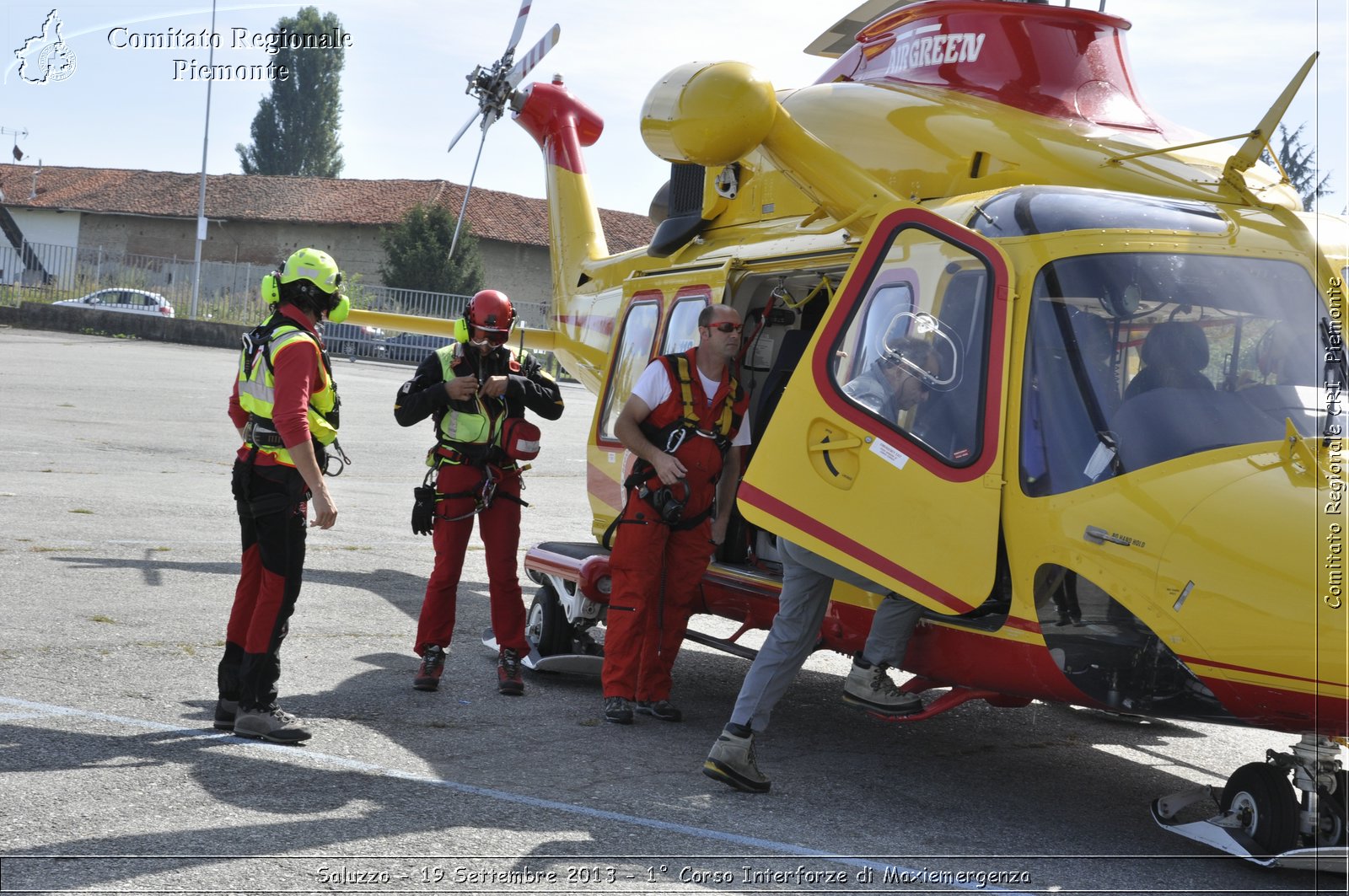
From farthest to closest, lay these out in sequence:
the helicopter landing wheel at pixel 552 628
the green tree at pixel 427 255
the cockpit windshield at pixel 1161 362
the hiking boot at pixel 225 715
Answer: the green tree at pixel 427 255 < the helicopter landing wheel at pixel 552 628 < the hiking boot at pixel 225 715 < the cockpit windshield at pixel 1161 362

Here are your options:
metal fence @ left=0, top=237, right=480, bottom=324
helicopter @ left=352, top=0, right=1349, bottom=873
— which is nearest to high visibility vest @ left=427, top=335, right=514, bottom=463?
helicopter @ left=352, top=0, right=1349, bottom=873

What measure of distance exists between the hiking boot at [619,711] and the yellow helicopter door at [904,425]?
1.44 m

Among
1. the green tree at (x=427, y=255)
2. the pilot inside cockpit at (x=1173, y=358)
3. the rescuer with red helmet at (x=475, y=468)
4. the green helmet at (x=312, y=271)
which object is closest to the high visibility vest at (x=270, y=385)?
the green helmet at (x=312, y=271)

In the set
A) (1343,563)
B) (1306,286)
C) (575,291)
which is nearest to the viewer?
(1343,563)

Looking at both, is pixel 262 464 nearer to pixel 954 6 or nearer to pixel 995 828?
pixel 995 828

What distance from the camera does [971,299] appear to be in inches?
200

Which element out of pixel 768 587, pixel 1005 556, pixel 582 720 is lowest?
pixel 582 720

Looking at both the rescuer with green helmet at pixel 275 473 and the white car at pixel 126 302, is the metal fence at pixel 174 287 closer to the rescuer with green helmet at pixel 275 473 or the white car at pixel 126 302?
the white car at pixel 126 302

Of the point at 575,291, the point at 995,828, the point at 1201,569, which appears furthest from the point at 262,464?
the point at 575,291

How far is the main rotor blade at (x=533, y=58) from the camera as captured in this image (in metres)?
11.3

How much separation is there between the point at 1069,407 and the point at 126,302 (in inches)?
1452

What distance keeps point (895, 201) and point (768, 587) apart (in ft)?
6.34

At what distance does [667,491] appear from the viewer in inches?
245

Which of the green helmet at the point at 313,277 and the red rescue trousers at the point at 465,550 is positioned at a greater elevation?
the green helmet at the point at 313,277
